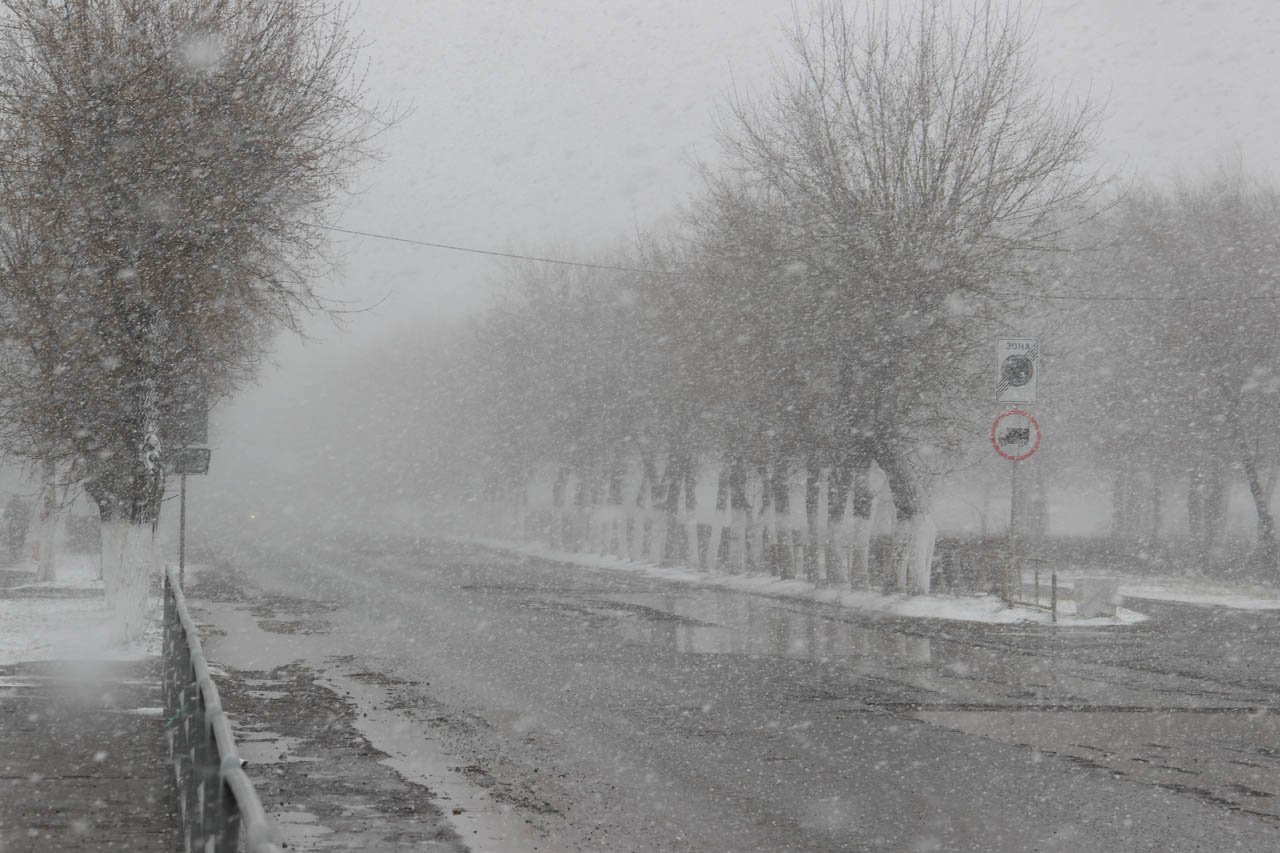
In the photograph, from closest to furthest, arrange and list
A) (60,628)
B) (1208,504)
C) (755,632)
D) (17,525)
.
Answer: (755,632) < (60,628) < (17,525) < (1208,504)

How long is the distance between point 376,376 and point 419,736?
88.3 m

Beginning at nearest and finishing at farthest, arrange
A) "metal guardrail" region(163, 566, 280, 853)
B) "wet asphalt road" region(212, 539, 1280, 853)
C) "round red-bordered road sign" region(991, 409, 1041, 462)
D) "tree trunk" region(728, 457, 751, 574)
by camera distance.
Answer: "metal guardrail" region(163, 566, 280, 853) < "wet asphalt road" region(212, 539, 1280, 853) < "round red-bordered road sign" region(991, 409, 1041, 462) < "tree trunk" region(728, 457, 751, 574)

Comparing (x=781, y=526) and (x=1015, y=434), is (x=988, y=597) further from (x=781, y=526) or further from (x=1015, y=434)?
(x=781, y=526)

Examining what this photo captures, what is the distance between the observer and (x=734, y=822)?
271 inches

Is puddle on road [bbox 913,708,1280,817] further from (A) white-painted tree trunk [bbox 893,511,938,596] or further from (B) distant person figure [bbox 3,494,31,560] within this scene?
A: (B) distant person figure [bbox 3,494,31,560]

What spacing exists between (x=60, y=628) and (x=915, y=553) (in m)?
13.8

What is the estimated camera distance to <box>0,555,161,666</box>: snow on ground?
14078 mm

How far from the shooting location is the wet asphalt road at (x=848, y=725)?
6875mm

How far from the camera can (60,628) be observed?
1689 cm

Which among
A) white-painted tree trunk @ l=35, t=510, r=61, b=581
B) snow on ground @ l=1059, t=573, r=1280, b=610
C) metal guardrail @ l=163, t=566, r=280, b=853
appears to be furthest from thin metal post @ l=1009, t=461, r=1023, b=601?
white-painted tree trunk @ l=35, t=510, r=61, b=581

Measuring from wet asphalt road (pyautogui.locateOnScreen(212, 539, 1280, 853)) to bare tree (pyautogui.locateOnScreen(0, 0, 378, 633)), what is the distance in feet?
13.1

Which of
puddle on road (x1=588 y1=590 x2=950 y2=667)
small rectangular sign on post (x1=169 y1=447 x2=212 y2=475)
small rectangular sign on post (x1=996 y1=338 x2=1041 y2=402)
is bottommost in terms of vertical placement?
puddle on road (x1=588 y1=590 x2=950 y2=667)

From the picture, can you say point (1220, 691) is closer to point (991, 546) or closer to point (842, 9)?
point (991, 546)

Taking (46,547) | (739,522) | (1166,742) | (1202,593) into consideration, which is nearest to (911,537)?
(1202,593)
